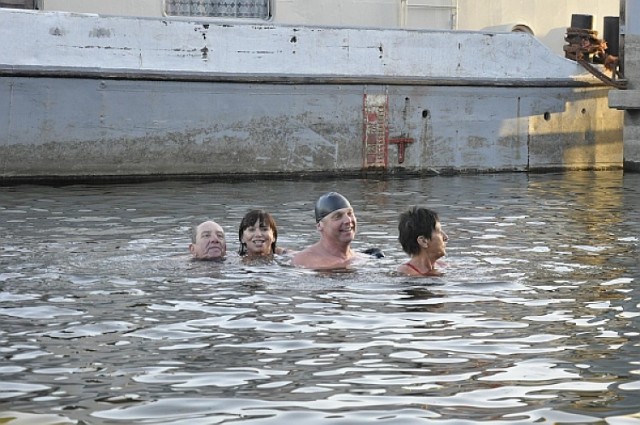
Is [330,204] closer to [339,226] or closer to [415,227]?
[339,226]

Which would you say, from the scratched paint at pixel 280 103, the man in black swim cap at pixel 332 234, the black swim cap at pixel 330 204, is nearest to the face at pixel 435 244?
the man in black swim cap at pixel 332 234

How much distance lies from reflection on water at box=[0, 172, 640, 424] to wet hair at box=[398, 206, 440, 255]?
0.30 metres

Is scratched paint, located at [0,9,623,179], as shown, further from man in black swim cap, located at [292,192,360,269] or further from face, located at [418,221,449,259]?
face, located at [418,221,449,259]

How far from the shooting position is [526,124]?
18719 millimetres

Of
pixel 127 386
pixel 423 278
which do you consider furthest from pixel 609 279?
pixel 127 386

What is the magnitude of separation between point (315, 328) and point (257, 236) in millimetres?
2800

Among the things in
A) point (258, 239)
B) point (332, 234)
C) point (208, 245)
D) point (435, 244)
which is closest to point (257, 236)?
point (258, 239)

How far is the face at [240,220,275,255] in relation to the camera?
9.64 meters

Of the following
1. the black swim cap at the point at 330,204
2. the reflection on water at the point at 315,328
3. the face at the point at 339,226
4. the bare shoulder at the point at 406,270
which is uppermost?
the black swim cap at the point at 330,204

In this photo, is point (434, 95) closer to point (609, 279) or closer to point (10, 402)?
point (609, 279)

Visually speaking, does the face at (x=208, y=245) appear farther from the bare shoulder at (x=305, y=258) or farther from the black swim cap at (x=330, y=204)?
the black swim cap at (x=330, y=204)

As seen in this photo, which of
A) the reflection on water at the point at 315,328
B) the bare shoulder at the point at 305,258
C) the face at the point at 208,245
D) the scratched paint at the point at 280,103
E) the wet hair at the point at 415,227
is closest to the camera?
the reflection on water at the point at 315,328

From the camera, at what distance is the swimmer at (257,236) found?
9.65 metres

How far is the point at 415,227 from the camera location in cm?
880
